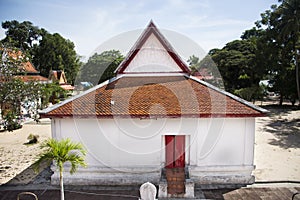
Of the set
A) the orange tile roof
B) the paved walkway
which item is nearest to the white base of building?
the paved walkway

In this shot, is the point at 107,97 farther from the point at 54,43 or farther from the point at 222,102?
the point at 54,43

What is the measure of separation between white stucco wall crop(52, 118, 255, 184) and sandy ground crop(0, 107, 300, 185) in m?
2.16

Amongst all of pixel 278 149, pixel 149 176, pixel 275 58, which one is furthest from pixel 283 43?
pixel 149 176

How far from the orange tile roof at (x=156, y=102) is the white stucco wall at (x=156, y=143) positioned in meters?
0.46

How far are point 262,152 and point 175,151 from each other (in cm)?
768

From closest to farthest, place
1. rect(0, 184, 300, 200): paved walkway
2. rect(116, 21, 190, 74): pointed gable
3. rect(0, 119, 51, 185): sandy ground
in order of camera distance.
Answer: rect(0, 184, 300, 200): paved walkway, rect(0, 119, 51, 185): sandy ground, rect(116, 21, 190, 74): pointed gable

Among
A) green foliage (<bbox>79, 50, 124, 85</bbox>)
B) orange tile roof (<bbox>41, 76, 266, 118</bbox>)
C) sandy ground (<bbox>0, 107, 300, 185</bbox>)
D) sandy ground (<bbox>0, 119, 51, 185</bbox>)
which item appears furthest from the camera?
A: green foliage (<bbox>79, 50, 124, 85</bbox>)

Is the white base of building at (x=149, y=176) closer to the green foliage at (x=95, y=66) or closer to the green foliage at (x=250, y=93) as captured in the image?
the green foliage at (x=250, y=93)

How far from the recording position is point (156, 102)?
10.0m

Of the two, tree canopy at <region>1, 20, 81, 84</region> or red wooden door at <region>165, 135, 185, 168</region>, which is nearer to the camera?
red wooden door at <region>165, 135, 185, 168</region>

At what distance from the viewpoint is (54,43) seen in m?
45.8

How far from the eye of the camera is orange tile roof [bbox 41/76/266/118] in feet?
30.2

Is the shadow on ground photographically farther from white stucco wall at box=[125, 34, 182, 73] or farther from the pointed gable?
white stucco wall at box=[125, 34, 182, 73]

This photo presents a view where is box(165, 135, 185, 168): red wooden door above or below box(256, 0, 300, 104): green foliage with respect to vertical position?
below
